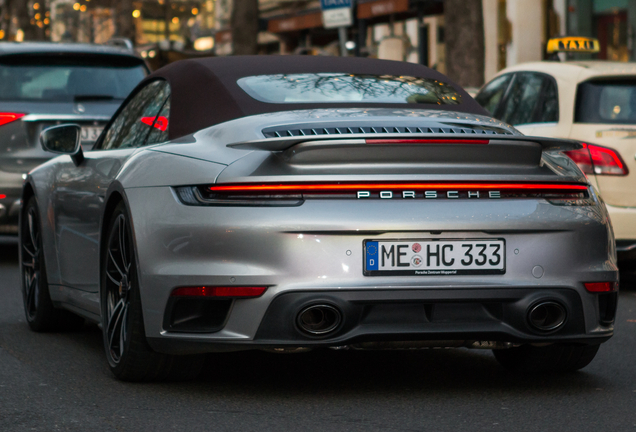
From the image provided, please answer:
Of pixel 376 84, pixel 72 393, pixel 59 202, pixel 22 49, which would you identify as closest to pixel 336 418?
pixel 72 393

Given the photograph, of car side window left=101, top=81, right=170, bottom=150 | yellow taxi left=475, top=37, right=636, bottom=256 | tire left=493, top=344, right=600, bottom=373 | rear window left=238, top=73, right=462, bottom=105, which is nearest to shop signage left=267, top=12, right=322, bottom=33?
yellow taxi left=475, top=37, right=636, bottom=256

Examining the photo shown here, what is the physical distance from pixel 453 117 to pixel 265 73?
972mm

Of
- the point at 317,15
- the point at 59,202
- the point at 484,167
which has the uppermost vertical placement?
the point at 484,167

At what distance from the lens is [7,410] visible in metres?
4.45

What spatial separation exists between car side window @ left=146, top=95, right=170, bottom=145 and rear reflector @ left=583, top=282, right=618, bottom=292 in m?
1.87

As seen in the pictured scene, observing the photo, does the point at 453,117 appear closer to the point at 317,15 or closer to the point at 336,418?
the point at 336,418

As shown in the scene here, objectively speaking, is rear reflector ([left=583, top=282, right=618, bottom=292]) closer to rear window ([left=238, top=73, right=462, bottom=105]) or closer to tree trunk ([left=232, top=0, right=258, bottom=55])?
rear window ([left=238, top=73, right=462, bottom=105])

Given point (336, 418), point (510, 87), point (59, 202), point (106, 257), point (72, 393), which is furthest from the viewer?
point (510, 87)

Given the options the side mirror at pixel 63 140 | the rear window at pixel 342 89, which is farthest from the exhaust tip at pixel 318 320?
the side mirror at pixel 63 140

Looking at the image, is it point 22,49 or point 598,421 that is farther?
point 22,49

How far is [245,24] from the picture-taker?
79.9ft

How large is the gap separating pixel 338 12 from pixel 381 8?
55.1 ft

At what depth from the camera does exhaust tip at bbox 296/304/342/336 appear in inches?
169

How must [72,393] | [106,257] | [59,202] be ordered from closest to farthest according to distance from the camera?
[72,393] < [106,257] < [59,202]
